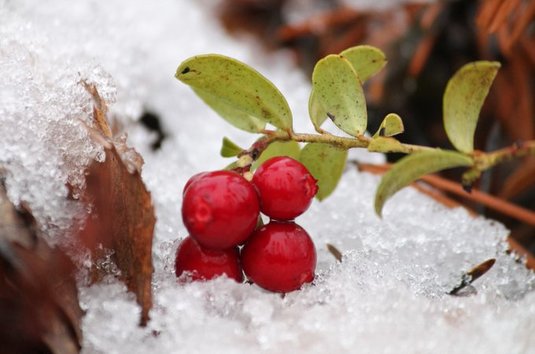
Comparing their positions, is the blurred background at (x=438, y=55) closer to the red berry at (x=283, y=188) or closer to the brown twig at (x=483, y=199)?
the brown twig at (x=483, y=199)

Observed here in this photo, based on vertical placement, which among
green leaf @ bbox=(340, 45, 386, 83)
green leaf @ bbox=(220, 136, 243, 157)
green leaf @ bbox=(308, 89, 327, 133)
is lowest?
green leaf @ bbox=(220, 136, 243, 157)

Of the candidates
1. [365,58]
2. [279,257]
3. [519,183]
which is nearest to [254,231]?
[279,257]

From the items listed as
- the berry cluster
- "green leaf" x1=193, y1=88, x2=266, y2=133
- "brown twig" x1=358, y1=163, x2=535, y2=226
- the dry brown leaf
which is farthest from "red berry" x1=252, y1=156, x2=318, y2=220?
the dry brown leaf

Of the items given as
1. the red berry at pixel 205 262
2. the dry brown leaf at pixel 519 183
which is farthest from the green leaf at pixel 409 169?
the dry brown leaf at pixel 519 183

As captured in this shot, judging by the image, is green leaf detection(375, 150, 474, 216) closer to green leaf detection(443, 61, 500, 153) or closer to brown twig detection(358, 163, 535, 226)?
green leaf detection(443, 61, 500, 153)

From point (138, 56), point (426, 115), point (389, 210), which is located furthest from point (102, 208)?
point (426, 115)

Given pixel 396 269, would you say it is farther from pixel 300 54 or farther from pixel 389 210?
pixel 300 54
